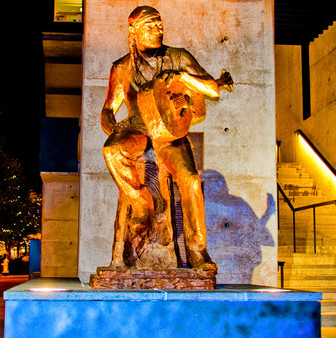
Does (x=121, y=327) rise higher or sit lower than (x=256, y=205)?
lower

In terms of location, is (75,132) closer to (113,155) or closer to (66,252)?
(66,252)

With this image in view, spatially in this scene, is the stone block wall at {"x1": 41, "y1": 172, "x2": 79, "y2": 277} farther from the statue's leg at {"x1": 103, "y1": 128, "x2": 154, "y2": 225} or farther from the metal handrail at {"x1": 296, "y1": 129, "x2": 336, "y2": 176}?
the metal handrail at {"x1": 296, "y1": 129, "x2": 336, "y2": 176}

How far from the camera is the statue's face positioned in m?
5.41

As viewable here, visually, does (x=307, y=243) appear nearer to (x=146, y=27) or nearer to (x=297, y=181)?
(x=297, y=181)

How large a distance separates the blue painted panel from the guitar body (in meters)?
1.61

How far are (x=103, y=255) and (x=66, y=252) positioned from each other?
14.6 ft

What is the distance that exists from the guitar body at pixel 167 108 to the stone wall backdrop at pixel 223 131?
293 centimetres

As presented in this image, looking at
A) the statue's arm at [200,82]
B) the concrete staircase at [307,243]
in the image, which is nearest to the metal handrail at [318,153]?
the concrete staircase at [307,243]

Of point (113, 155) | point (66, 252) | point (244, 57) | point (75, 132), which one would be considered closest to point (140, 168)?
point (113, 155)

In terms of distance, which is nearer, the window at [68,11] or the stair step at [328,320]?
the stair step at [328,320]

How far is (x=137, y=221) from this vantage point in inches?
207

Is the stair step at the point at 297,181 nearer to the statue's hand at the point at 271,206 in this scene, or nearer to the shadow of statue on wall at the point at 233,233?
the statue's hand at the point at 271,206

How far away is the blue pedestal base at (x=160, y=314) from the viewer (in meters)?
4.12

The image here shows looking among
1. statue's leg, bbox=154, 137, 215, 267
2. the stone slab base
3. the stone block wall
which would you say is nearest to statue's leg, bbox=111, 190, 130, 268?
the stone slab base
